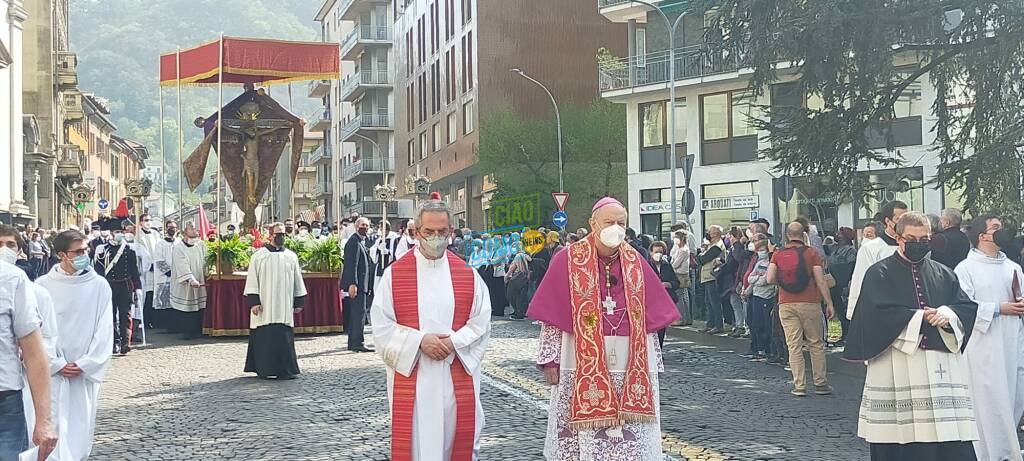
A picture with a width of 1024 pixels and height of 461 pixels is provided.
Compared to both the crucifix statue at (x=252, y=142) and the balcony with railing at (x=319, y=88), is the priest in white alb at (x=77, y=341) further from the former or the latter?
the balcony with railing at (x=319, y=88)

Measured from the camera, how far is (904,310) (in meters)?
7.49

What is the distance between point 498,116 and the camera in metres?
53.0

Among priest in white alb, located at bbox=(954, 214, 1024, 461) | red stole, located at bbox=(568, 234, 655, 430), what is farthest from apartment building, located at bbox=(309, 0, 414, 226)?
red stole, located at bbox=(568, 234, 655, 430)

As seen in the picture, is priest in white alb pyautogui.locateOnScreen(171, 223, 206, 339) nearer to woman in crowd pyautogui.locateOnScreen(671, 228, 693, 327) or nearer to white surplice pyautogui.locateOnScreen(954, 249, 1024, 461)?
woman in crowd pyautogui.locateOnScreen(671, 228, 693, 327)

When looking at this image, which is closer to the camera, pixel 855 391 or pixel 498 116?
pixel 855 391

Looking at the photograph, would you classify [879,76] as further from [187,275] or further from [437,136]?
[437,136]

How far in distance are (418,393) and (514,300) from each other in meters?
18.9

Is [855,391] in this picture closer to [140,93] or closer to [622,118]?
[622,118]

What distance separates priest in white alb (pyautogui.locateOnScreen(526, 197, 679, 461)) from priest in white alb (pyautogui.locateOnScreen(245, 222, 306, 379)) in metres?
7.69

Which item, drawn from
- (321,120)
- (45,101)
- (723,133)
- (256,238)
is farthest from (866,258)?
(321,120)

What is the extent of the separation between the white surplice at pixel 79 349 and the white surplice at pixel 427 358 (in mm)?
2035


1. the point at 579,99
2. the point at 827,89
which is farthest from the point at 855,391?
the point at 579,99

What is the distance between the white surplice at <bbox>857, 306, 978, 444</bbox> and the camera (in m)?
7.37

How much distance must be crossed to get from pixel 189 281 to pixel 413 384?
47.5ft
